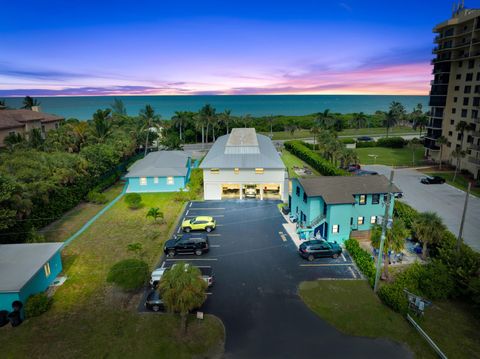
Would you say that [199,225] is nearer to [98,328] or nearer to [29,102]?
[98,328]

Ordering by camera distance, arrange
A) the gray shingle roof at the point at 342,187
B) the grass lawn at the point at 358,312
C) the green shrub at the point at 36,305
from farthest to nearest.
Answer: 1. the gray shingle roof at the point at 342,187
2. the green shrub at the point at 36,305
3. the grass lawn at the point at 358,312

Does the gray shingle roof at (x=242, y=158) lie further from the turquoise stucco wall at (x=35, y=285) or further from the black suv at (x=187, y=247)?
the turquoise stucco wall at (x=35, y=285)

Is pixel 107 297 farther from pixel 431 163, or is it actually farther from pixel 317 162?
pixel 431 163


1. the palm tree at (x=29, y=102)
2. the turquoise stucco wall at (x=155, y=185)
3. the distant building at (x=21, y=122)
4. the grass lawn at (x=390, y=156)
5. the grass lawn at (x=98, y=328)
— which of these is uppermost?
the palm tree at (x=29, y=102)

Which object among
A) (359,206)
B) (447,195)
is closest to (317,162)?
(447,195)

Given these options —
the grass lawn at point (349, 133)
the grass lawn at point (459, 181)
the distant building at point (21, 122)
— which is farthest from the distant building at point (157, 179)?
the grass lawn at point (349, 133)

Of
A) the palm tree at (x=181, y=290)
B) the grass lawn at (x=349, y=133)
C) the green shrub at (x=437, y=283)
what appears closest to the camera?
the palm tree at (x=181, y=290)
